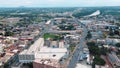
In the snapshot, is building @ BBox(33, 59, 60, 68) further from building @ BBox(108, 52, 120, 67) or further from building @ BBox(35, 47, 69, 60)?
building @ BBox(108, 52, 120, 67)

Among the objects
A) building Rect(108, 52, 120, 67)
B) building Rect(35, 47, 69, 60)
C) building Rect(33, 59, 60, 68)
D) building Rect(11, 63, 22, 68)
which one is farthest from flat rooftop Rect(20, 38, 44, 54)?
building Rect(108, 52, 120, 67)

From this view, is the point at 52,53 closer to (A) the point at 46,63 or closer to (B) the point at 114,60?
(A) the point at 46,63

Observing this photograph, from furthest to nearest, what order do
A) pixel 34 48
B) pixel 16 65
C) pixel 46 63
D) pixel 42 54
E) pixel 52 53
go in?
1. pixel 34 48
2. pixel 52 53
3. pixel 42 54
4. pixel 16 65
5. pixel 46 63

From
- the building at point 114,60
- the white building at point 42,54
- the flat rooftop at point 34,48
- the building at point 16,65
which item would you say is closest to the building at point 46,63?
the white building at point 42,54

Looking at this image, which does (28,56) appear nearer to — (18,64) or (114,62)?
(18,64)

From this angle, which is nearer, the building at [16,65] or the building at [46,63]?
the building at [46,63]

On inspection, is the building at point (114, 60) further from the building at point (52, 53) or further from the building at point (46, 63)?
the building at point (46, 63)

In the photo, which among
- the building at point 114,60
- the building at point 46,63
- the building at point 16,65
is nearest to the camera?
the building at point 46,63

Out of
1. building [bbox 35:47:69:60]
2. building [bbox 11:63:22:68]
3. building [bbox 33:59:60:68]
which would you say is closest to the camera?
building [bbox 33:59:60:68]

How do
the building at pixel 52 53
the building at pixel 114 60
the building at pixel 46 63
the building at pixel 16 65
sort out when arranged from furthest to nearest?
the building at pixel 52 53, the building at pixel 16 65, the building at pixel 114 60, the building at pixel 46 63

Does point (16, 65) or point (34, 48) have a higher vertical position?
point (34, 48)

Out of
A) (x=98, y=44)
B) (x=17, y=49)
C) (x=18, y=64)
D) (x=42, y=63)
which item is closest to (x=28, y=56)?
(x=18, y=64)

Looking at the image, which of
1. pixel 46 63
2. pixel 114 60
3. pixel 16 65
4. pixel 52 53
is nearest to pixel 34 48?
pixel 52 53

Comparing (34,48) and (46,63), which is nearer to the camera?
(46,63)
